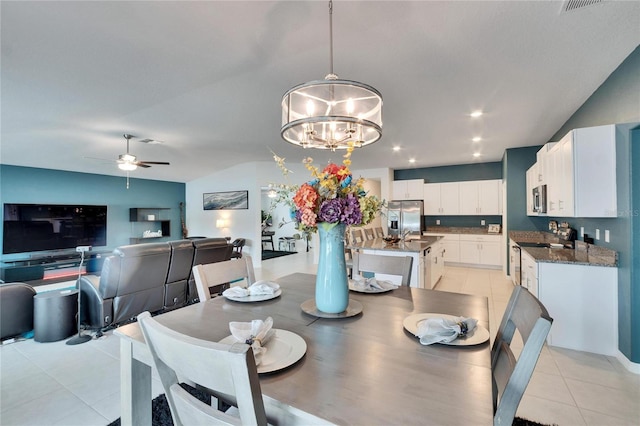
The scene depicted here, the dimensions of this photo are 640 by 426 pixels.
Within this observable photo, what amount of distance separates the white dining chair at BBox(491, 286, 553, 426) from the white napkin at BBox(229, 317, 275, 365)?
0.79 metres

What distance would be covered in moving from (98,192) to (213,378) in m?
8.87

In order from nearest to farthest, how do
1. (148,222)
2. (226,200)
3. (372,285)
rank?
(372,285)
(226,200)
(148,222)

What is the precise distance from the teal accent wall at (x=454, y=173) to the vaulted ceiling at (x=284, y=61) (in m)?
2.71

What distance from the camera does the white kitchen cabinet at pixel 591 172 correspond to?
253 centimetres

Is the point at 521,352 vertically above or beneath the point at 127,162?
beneath

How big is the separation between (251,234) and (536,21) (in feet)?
21.8

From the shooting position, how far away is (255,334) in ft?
3.66

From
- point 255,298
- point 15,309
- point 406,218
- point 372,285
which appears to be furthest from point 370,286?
point 406,218

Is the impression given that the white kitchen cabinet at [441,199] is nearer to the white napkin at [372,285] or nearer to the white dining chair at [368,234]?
the white dining chair at [368,234]

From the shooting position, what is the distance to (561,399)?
6.72ft

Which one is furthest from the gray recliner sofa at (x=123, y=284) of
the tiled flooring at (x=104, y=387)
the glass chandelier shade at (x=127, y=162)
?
the glass chandelier shade at (x=127, y=162)

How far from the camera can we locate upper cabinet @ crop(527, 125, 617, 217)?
8.32ft

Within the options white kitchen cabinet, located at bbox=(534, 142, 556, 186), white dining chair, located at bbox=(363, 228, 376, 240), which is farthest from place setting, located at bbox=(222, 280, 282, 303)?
white kitchen cabinet, located at bbox=(534, 142, 556, 186)

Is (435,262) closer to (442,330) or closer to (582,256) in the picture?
(582,256)
